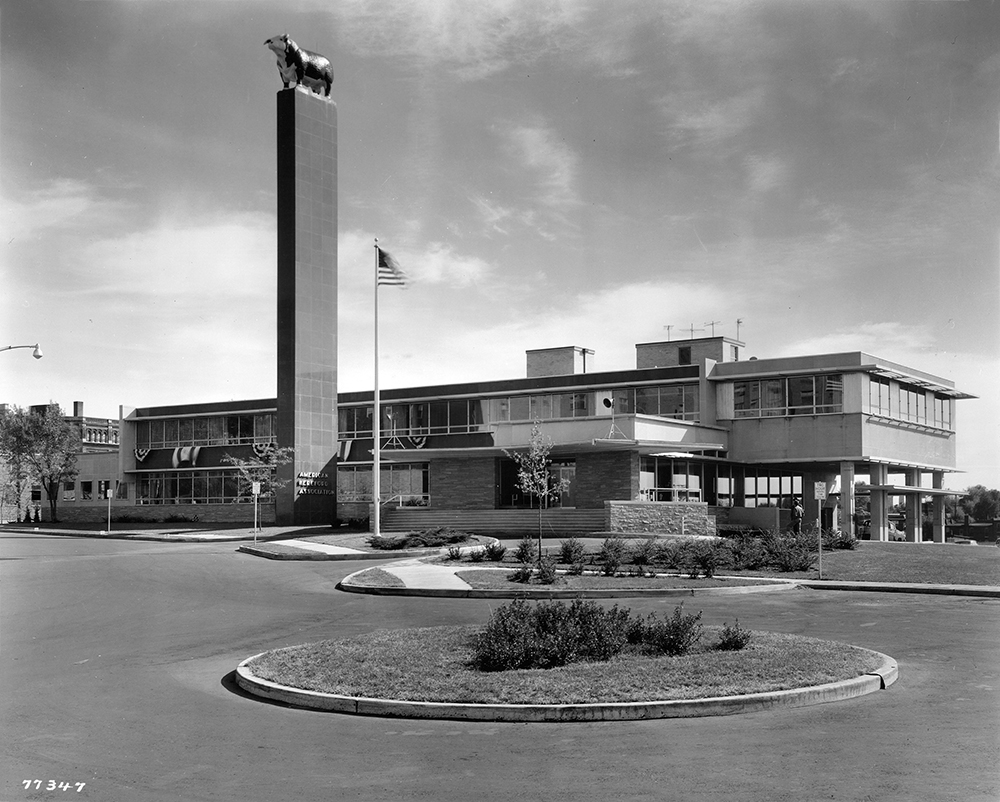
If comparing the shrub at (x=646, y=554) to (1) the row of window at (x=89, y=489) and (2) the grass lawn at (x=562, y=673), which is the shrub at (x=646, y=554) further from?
(1) the row of window at (x=89, y=489)

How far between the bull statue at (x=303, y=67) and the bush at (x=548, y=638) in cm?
4683

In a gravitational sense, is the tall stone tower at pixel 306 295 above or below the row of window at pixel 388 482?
above

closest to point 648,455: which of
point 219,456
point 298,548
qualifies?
point 298,548

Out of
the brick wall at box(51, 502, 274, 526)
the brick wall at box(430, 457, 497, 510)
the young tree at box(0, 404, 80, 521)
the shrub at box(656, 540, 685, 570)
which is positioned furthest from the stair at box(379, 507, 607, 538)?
Result: the young tree at box(0, 404, 80, 521)

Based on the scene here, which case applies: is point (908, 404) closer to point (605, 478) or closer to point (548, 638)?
point (605, 478)

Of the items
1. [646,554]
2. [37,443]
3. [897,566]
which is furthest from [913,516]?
[37,443]

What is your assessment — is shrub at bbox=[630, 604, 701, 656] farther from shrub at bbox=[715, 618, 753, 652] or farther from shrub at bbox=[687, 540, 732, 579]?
shrub at bbox=[687, 540, 732, 579]

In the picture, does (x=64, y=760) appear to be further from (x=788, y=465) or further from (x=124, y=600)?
(x=788, y=465)

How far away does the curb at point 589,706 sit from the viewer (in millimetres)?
10312

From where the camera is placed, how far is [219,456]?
2813 inches

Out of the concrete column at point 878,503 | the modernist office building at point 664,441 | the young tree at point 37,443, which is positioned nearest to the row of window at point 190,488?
the modernist office building at point 664,441

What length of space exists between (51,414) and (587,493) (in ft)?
149

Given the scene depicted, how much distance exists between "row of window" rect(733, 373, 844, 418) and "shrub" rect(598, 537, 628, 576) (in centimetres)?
2430

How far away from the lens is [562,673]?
1184 cm
